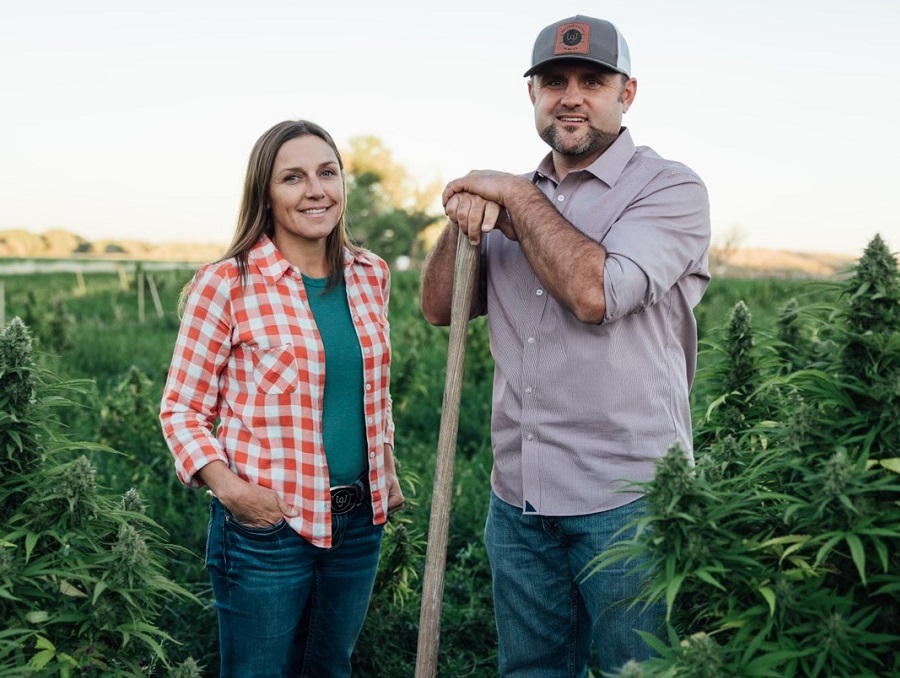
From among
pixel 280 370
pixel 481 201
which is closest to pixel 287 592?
pixel 280 370

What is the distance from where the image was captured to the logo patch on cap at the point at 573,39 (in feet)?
8.00

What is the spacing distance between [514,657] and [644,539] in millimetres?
1047

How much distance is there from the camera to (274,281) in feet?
8.44

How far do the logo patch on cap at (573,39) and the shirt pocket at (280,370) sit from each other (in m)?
1.19

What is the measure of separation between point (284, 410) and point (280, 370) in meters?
0.12

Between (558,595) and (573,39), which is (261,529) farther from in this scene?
(573,39)

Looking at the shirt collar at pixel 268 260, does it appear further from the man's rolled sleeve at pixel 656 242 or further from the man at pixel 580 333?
the man's rolled sleeve at pixel 656 242

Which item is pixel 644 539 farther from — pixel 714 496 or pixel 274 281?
pixel 274 281

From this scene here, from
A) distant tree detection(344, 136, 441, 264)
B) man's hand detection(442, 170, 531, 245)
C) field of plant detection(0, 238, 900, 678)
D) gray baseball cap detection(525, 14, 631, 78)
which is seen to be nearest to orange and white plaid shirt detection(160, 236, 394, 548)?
field of plant detection(0, 238, 900, 678)

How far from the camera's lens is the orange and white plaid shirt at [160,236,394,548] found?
2.50m

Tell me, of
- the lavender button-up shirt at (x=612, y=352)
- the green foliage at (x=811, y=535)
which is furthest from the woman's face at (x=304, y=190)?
the green foliage at (x=811, y=535)

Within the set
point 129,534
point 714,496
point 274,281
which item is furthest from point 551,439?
point 129,534

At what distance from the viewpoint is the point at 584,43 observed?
244 cm

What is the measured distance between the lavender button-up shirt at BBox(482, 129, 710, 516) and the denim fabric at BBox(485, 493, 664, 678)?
0.08 m
